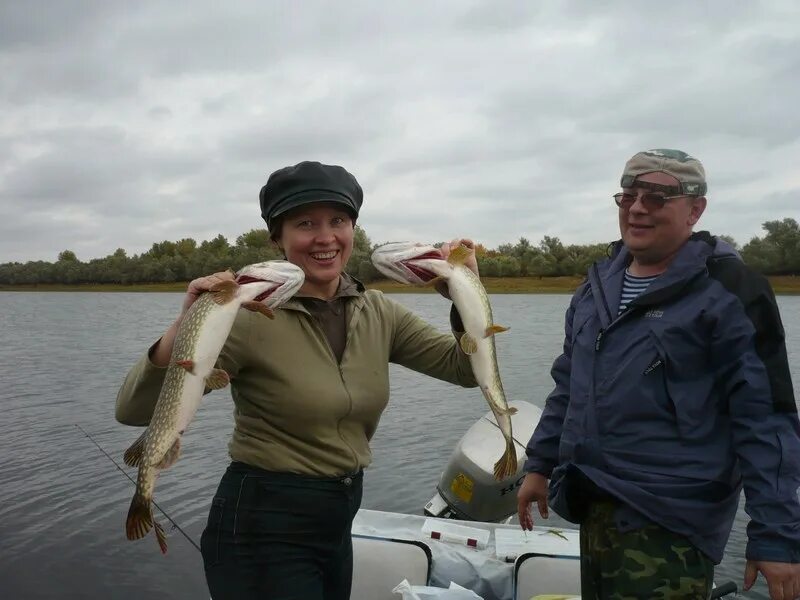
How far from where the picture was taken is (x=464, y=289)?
9.05 feet

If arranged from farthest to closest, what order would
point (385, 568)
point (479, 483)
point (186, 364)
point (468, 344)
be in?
point (479, 483), point (385, 568), point (468, 344), point (186, 364)

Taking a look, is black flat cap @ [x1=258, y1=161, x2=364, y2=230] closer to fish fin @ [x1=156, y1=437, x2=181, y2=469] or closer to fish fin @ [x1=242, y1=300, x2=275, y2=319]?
fish fin @ [x1=242, y1=300, x2=275, y2=319]

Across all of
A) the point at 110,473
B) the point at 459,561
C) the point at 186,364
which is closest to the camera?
the point at 186,364

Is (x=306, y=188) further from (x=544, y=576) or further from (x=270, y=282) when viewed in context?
(x=544, y=576)

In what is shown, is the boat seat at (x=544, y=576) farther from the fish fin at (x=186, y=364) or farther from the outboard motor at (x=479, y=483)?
the fish fin at (x=186, y=364)

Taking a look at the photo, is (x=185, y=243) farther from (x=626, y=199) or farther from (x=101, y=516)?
(x=626, y=199)

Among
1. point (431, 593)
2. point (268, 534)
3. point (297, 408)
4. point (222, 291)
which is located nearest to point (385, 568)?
point (431, 593)

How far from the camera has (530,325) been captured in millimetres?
35656

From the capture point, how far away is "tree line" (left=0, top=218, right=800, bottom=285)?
4378cm

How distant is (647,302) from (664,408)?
39 centimetres

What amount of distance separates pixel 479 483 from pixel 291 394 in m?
3.28

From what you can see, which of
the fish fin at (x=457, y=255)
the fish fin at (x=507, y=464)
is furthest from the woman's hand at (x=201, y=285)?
the fish fin at (x=507, y=464)

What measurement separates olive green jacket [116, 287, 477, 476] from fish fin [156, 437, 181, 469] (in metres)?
0.20

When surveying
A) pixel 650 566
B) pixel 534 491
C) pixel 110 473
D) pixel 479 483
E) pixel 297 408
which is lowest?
pixel 110 473
